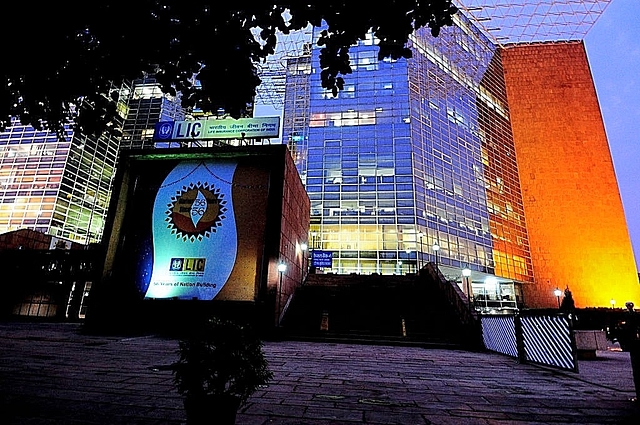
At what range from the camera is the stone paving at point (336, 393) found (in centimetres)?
376

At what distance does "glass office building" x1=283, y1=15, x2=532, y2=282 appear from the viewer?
34.7 m

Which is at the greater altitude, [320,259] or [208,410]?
[320,259]

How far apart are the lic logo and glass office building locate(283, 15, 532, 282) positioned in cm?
2001

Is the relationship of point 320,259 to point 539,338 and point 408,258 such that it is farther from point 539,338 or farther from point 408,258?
point 539,338

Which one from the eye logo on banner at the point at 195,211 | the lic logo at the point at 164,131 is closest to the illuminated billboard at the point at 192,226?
the eye logo on banner at the point at 195,211

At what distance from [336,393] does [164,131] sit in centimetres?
1756

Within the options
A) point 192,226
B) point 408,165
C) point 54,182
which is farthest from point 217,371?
point 54,182

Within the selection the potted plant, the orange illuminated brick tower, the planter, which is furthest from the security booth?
the orange illuminated brick tower

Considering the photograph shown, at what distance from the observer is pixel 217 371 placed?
9.12ft

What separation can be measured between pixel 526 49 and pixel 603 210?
27.6 m

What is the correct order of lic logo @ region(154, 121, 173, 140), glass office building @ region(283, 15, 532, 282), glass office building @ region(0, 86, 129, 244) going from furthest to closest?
glass office building @ region(0, 86, 129, 244), glass office building @ region(283, 15, 532, 282), lic logo @ region(154, 121, 173, 140)

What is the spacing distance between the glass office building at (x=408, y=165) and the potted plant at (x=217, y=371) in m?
31.4

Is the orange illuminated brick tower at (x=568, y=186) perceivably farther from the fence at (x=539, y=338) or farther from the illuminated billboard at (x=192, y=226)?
the illuminated billboard at (x=192, y=226)

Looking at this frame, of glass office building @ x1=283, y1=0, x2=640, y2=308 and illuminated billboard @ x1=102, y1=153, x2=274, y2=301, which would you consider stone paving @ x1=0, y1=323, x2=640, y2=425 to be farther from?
glass office building @ x1=283, y1=0, x2=640, y2=308
